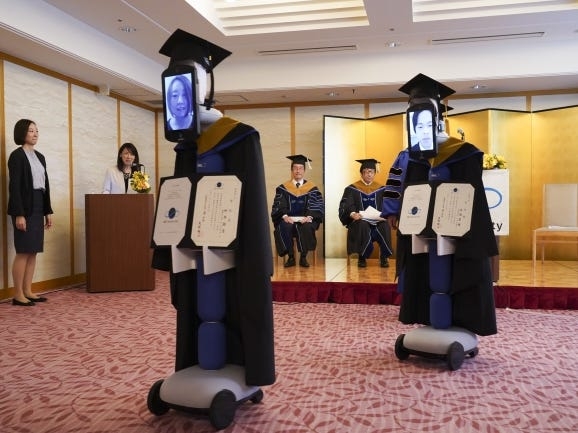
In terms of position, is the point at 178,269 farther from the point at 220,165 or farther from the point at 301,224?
the point at 301,224

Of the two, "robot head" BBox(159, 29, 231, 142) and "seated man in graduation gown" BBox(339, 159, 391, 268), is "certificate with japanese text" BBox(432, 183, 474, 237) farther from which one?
"seated man in graduation gown" BBox(339, 159, 391, 268)

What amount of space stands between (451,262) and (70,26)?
182 inches

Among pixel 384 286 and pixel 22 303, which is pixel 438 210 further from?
pixel 22 303

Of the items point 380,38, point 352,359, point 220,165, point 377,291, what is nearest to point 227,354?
point 220,165

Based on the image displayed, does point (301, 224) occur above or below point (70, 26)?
below

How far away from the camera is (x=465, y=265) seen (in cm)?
321

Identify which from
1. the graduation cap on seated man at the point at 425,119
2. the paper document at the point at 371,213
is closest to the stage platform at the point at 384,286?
the paper document at the point at 371,213

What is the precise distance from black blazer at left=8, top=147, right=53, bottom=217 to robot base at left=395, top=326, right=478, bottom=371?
3771mm

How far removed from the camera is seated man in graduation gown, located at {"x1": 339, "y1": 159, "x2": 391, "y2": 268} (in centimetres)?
681

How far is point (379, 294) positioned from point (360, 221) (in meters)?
1.80

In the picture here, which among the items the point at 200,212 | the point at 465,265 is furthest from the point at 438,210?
the point at 200,212

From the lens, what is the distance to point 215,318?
7.70 feet

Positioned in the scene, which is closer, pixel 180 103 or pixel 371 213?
pixel 180 103

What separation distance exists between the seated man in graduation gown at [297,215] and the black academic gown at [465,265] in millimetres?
3378
